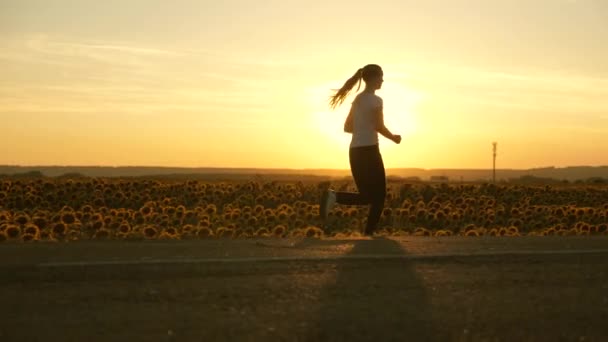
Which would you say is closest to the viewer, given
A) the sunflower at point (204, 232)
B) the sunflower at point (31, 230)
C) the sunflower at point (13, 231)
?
the sunflower at point (13, 231)

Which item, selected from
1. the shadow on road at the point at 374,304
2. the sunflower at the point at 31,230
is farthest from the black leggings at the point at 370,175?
the sunflower at the point at 31,230

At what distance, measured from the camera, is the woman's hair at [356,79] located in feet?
37.6

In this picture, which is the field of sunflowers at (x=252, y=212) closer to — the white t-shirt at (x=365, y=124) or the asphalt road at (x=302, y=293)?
the white t-shirt at (x=365, y=124)

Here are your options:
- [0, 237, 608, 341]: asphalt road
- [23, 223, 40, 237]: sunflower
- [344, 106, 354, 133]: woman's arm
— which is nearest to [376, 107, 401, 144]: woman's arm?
[344, 106, 354, 133]: woman's arm

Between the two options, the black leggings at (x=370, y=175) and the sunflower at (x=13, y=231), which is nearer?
the black leggings at (x=370, y=175)

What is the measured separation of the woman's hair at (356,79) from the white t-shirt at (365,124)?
0.91 ft

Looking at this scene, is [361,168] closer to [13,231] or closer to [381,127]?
[381,127]

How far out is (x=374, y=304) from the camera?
19.9ft

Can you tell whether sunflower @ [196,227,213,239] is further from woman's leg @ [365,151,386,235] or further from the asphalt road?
the asphalt road

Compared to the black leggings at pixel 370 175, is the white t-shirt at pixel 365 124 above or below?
above

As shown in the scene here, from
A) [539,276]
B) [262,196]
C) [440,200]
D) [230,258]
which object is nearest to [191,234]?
[230,258]

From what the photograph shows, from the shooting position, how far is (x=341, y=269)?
749 cm

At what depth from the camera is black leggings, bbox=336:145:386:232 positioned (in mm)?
11305

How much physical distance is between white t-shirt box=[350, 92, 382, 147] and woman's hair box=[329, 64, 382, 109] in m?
0.28
